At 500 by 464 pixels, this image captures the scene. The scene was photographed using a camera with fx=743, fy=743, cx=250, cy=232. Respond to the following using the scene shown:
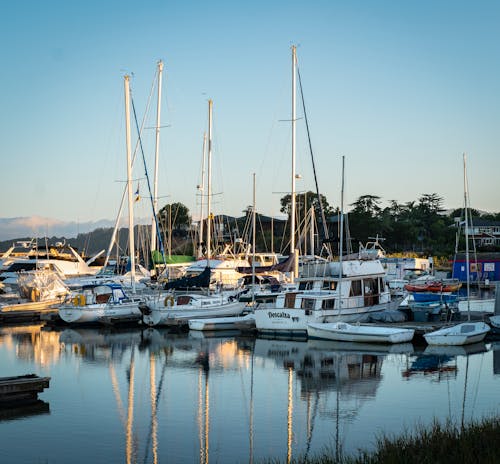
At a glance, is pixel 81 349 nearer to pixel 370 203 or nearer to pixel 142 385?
pixel 142 385

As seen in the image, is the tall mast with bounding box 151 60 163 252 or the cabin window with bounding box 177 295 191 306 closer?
the cabin window with bounding box 177 295 191 306

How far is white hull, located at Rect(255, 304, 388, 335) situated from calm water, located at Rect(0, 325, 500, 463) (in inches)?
44.7

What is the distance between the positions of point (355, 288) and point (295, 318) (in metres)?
3.81

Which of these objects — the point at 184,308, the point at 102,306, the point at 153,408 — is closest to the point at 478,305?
the point at 184,308

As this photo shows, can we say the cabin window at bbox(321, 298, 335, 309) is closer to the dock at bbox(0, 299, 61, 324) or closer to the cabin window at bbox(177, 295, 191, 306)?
the cabin window at bbox(177, 295, 191, 306)

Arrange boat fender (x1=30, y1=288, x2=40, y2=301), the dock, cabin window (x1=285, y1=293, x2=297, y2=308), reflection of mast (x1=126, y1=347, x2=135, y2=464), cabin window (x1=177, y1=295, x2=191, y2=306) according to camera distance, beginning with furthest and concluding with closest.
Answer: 1. boat fender (x1=30, y1=288, x2=40, y2=301)
2. the dock
3. cabin window (x1=177, y1=295, x2=191, y2=306)
4. cabin window (x1=285, y1=293, x2=297, y2=308)
5. reflection of mast (x1=126, y1=347, x2=135, y2=464)

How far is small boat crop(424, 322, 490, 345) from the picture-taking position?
33531mm

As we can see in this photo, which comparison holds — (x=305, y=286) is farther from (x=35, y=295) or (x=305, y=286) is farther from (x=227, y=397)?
(x=35, y=295)

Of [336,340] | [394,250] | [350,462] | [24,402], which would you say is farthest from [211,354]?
[394,250]

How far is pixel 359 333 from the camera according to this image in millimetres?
34531

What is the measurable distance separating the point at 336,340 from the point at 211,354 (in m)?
6.20

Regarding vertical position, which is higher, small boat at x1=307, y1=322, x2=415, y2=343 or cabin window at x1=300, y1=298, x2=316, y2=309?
cabin window at x1=300, y1=298, x2=316, y2=309

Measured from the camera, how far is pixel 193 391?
995 inches

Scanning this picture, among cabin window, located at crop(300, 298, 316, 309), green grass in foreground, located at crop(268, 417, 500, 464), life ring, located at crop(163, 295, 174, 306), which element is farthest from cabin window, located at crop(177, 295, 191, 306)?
green grass in foreground, located at crop(268, 417, 500, 464)
